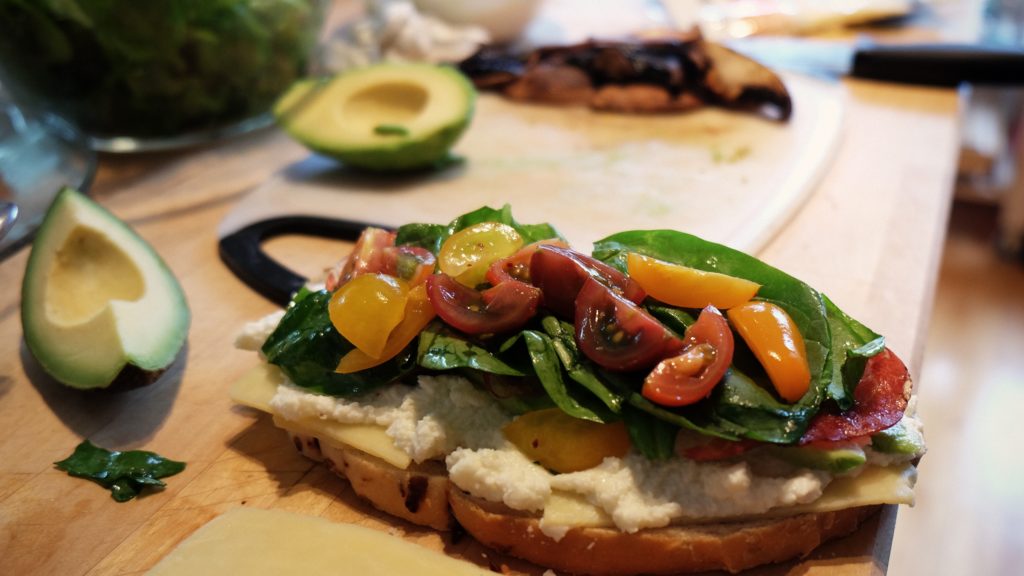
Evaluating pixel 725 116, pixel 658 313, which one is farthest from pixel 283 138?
pixel 658 313

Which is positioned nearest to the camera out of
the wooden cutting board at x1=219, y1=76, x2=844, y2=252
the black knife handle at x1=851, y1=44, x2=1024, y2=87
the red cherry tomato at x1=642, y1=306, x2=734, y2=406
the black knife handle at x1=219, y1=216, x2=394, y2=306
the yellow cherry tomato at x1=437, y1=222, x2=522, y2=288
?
the red cherry tomato at x1=642, y1=306, x2=734, y2=406

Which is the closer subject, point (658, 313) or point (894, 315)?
point (658, 313)

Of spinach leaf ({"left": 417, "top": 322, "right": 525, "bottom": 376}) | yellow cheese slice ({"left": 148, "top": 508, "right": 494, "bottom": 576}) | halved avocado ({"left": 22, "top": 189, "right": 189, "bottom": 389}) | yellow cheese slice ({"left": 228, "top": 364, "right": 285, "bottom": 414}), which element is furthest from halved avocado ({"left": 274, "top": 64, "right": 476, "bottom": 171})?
yellow cheese slice ({"left": 148, "top": 508, "right": 494, "bottom": 576})

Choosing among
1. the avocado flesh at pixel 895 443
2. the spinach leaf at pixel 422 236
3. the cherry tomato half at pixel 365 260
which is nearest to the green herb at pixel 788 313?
the avocado flesh at pixel 895 443

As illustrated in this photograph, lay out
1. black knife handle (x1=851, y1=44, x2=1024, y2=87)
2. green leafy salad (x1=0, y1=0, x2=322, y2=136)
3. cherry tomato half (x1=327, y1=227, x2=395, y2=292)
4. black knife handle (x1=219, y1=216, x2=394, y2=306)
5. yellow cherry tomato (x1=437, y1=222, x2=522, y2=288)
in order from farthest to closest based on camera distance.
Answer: black knife handle (x1=851, y1=44, x2=1024, y2=87) < green leafy salad (x1=0, y1=0, x2=322, y2=136) < black knife handle (x1=219, y1=216, x2=394, y2=306) < cherry tomato half (x1=327, y1=227, x2=395, y2=292) < yellow cherry tomato (x1=437, y1=222, x2=522, y2=288)

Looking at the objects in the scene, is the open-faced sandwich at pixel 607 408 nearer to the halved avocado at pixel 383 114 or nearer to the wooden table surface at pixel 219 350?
the wooden table surface at pixel 219 350

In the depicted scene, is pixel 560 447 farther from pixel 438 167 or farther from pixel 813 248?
pixel 438 167

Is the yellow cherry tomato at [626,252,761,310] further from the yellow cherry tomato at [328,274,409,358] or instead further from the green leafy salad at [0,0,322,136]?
the green leafy salad at [0,0,322,136]
